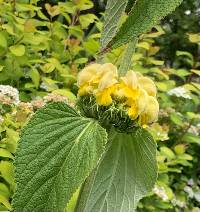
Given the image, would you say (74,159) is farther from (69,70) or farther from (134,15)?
(69,70)

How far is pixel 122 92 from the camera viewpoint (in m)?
0.71

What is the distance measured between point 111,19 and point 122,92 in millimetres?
98

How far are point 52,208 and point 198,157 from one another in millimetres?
2051

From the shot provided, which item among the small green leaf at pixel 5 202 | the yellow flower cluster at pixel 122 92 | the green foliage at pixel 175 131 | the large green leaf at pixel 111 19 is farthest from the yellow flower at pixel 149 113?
the green foliage at pixel 175 131

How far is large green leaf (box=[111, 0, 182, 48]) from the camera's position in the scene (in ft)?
1.96

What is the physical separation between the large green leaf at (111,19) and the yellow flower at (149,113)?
Answer: 11 cm

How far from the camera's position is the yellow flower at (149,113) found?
710 millimetres

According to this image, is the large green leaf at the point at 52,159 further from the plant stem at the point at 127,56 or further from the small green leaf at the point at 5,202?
the small green leaf at the point at 5,202

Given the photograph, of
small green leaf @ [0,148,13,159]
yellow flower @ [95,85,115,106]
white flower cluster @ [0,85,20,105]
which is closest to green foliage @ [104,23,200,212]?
white flower cluster @ [0,85,20,105]

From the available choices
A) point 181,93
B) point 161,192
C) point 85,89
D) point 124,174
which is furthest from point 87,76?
point 181,93

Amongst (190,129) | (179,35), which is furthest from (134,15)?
(179,35)

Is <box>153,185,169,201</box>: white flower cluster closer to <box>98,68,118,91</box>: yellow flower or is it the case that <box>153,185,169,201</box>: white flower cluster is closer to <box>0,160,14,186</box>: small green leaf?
<box>0,160,14,186</box>: small green leaf

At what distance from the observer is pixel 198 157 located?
2.67 meters

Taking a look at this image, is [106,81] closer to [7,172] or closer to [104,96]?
[104,96]
